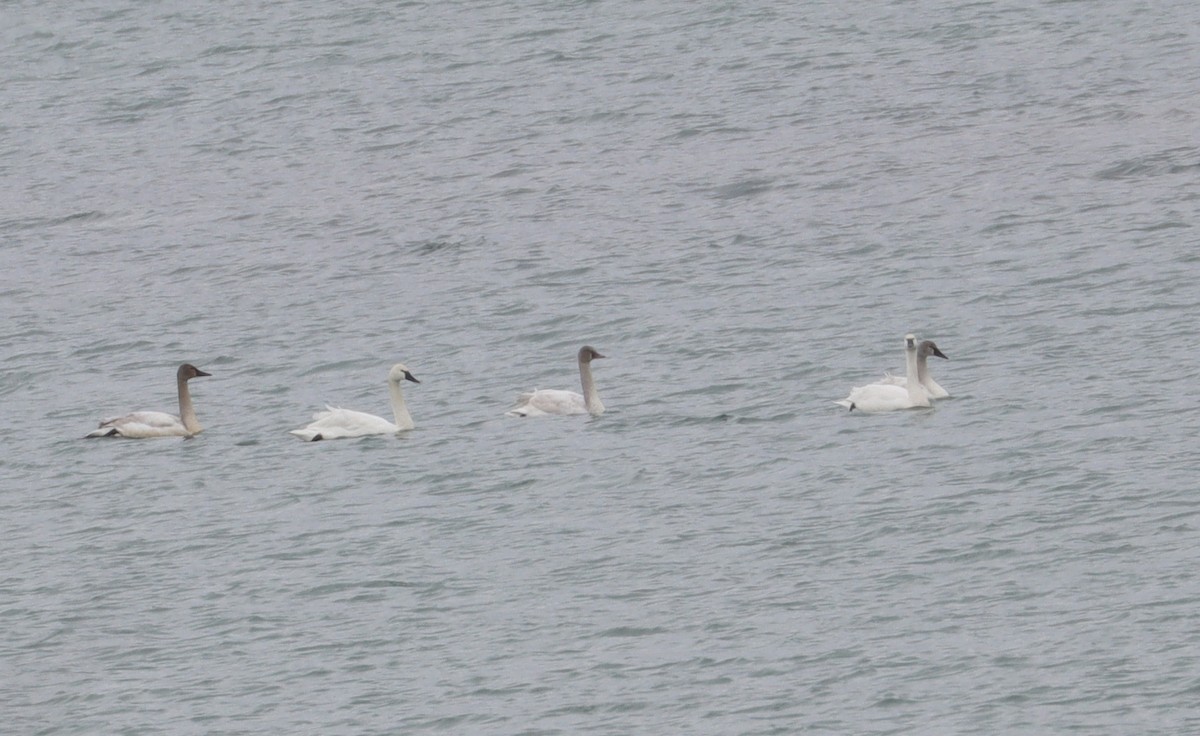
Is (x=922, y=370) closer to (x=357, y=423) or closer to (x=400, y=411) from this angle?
(x=400, y=411)

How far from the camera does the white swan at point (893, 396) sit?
2206 centimetres

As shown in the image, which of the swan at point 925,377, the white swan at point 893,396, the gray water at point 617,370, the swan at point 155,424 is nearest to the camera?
the gray water at point 617,370

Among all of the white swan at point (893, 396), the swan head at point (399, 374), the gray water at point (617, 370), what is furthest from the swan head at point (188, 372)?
the white swan at point (893, 396)

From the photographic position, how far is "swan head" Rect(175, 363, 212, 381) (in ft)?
80.9

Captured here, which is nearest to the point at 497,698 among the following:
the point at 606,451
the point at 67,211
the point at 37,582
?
the point at 37,582

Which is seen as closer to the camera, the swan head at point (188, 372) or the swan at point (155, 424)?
the swan at point (155, 424)

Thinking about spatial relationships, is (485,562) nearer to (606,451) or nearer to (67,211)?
(606,451)

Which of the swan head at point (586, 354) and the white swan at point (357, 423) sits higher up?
the swan head at point (586, 354)

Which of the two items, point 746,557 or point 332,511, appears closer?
point 746,557

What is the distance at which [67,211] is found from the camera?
37.1m

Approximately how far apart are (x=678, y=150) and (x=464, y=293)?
7408 millimetres

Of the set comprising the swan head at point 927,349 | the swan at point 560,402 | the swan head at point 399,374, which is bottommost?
the swan at point 560,402

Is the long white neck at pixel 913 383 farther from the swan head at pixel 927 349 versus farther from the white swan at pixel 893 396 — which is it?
the swan head at pixel 927 349

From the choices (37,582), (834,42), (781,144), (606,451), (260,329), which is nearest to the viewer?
(37,582)
